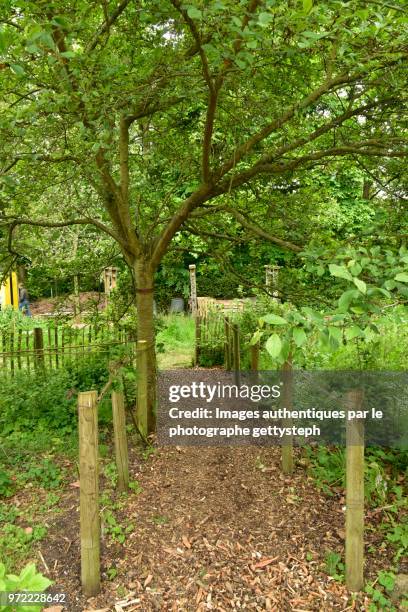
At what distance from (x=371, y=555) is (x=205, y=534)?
1.03 metres

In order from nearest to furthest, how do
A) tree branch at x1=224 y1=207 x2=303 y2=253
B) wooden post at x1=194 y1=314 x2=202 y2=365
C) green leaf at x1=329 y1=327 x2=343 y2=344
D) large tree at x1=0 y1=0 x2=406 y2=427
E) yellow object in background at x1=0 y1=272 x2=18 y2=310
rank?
green leaf at x1=329 y1=327 x2=343 y2=344, large tree at x1=0 y1=0 x2=406 y2=427, tree branch at x1=224 y1=207 x2=303 y2=253, wooden post at x1=194 y1=314 x2=202 y2=365, yellow object in background at x1=0 y1=272 x2=18 y2=310

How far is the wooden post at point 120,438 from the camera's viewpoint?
10.5 feet

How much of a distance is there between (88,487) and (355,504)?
1.45 meters

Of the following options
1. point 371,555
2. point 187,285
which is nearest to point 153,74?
point 371,555

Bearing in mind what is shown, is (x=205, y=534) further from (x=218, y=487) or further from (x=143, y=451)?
(x=143, y=451)

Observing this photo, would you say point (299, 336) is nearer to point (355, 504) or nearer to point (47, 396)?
point (355, 504)

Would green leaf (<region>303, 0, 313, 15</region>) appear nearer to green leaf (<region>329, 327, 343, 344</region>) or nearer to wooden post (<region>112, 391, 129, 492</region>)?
green leaf (<region>329, 327, 343, 344</region>)

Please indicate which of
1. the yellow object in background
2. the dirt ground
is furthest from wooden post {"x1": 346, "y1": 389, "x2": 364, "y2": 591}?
the yellow object in background

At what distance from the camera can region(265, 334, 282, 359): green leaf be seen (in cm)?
125

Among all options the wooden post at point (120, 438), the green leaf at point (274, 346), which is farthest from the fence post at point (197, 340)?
the green leaf at point (274, 346)

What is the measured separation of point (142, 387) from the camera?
4125 millimetres

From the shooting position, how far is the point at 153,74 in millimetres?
3021

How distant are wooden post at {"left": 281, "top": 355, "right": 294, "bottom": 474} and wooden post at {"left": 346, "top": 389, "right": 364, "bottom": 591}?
3.04 feet

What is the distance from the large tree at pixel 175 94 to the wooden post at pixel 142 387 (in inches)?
8.2
